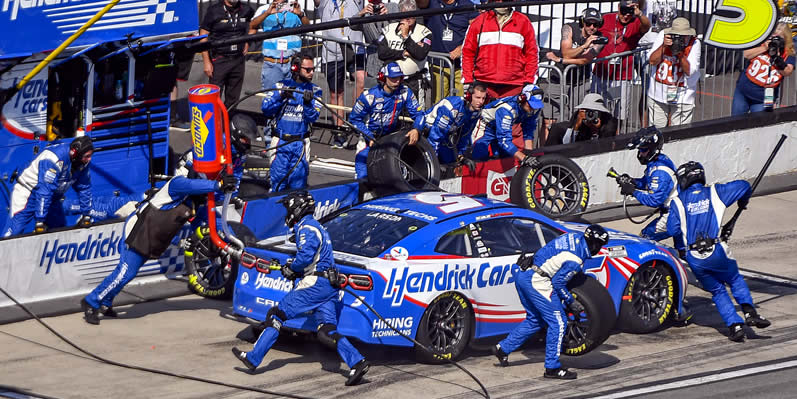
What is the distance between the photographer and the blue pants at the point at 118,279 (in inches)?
500

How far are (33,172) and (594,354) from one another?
644 centimetres

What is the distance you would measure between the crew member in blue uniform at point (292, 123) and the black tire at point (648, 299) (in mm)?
4851

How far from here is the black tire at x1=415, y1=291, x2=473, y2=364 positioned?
11266 mm

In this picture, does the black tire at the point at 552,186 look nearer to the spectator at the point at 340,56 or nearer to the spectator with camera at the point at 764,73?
the spectator at the point at 340,56

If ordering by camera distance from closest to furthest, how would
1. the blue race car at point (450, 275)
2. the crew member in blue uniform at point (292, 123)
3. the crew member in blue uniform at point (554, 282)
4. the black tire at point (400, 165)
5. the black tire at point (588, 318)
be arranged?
the blue race car at point (450, 275) < the crew member in blue uniform at point (554, 282) < the black tire at point (588, 318) < the black tire at point (400, 165) < the crew member in blue uniform at point (292, 123)

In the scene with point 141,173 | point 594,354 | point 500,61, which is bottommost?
point 594,354

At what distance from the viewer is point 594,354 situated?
12070mm

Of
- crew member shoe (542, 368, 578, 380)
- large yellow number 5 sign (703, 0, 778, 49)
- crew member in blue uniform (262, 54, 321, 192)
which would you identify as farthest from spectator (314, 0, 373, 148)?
crew member shoe (542, 368, 578, 380)

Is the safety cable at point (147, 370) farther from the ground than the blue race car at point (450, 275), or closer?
closer

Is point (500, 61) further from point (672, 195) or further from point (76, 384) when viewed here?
point (76, 384)

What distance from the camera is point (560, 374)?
11156 millimetres

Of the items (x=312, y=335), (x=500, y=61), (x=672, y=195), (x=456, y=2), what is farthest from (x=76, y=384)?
(x=456, y=2)

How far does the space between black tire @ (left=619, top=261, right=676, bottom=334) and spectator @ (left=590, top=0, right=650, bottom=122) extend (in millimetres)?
5712

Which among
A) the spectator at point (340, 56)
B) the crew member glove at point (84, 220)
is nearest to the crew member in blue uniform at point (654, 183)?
the crew member glove at point (84, 220)
